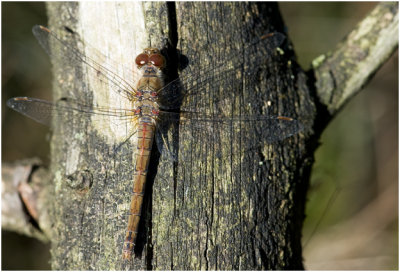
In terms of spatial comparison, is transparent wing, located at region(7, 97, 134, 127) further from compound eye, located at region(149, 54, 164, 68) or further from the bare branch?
the bare branch

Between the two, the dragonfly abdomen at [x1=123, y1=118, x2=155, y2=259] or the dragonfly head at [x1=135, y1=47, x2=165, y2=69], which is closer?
the dragonfly abdomen at [x1=123, y1=118, x2=155, y2=259]

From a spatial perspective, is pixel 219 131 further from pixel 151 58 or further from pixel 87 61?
pixel 87 61

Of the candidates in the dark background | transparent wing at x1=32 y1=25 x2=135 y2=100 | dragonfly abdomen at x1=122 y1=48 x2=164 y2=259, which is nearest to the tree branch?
dragonfly abdomen at x1=122 y1=48 x2=164 y2=259

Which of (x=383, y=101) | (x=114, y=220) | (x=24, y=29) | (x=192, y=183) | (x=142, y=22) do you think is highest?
(x=24, y=29)

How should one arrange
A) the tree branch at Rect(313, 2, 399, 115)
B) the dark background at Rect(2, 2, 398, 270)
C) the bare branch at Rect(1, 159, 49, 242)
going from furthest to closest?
1. the dark background at Rect(2, 2, 398, 270)
2. the bare branch at Rect(1, 159, 49, 242)
3. the tree branch at Rect(313, 2, 399, 115)

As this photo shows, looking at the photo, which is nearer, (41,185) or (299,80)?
(299,80)

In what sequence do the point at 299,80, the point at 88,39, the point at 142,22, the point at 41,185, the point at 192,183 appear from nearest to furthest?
the point at 192,183 → the point at 142,22 → the point at 88,39 → the point at 299,80 → the point at 41,185

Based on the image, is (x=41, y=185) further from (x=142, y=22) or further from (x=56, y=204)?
(x=142, y=22)

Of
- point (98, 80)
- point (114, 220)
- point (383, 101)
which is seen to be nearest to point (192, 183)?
point (114, 220)
